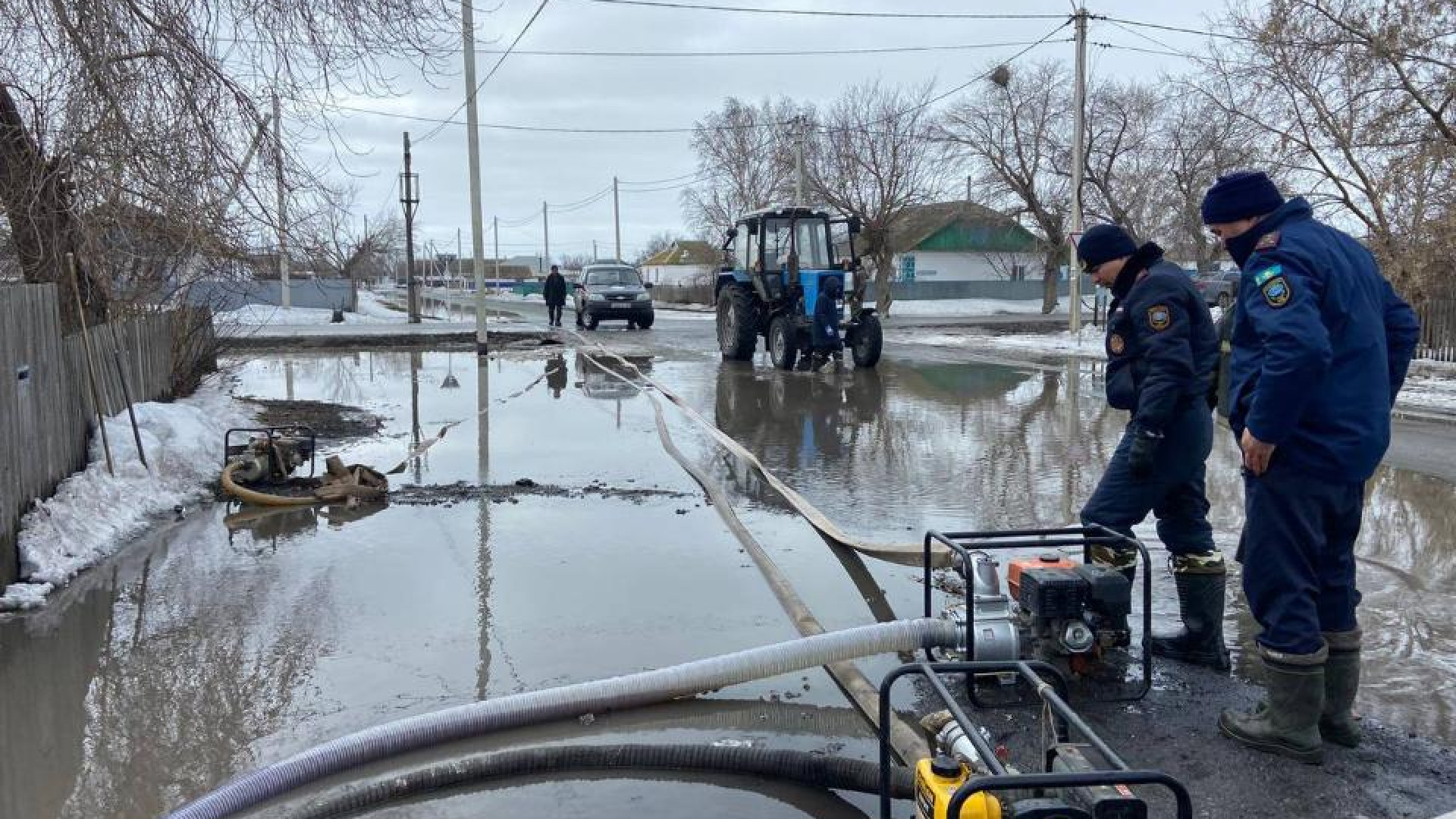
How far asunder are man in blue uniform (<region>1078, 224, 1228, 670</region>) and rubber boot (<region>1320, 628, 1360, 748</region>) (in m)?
0.77

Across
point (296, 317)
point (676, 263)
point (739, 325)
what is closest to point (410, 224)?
point (296, 317)

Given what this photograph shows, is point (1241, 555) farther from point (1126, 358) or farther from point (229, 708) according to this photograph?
point (229, 708)

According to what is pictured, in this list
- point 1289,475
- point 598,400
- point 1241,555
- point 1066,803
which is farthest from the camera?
point 598,400

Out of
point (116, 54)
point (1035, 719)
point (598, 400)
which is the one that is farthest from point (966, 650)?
point (598, 400)

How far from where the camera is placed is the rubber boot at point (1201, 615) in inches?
185

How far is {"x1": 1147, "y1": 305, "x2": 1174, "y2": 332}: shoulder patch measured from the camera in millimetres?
4742

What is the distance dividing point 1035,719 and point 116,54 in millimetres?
7169

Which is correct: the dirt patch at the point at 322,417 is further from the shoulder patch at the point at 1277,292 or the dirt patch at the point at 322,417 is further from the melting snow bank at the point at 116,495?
the shoulder patch at the point at 1277,292

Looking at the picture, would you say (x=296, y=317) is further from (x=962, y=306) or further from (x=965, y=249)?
(x=965, y=249)

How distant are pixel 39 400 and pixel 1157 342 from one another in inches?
256

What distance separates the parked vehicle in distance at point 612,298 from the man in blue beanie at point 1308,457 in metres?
25.7

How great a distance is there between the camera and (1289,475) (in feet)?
12.3

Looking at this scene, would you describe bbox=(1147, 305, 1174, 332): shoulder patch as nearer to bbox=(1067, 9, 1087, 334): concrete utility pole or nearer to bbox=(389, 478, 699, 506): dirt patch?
bbox=(389, 478, 699, 506): dirt patch

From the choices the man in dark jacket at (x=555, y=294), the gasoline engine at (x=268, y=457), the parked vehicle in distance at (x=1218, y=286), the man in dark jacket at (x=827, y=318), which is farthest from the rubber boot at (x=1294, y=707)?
the man in dark jacket at (x=555, y=294)
